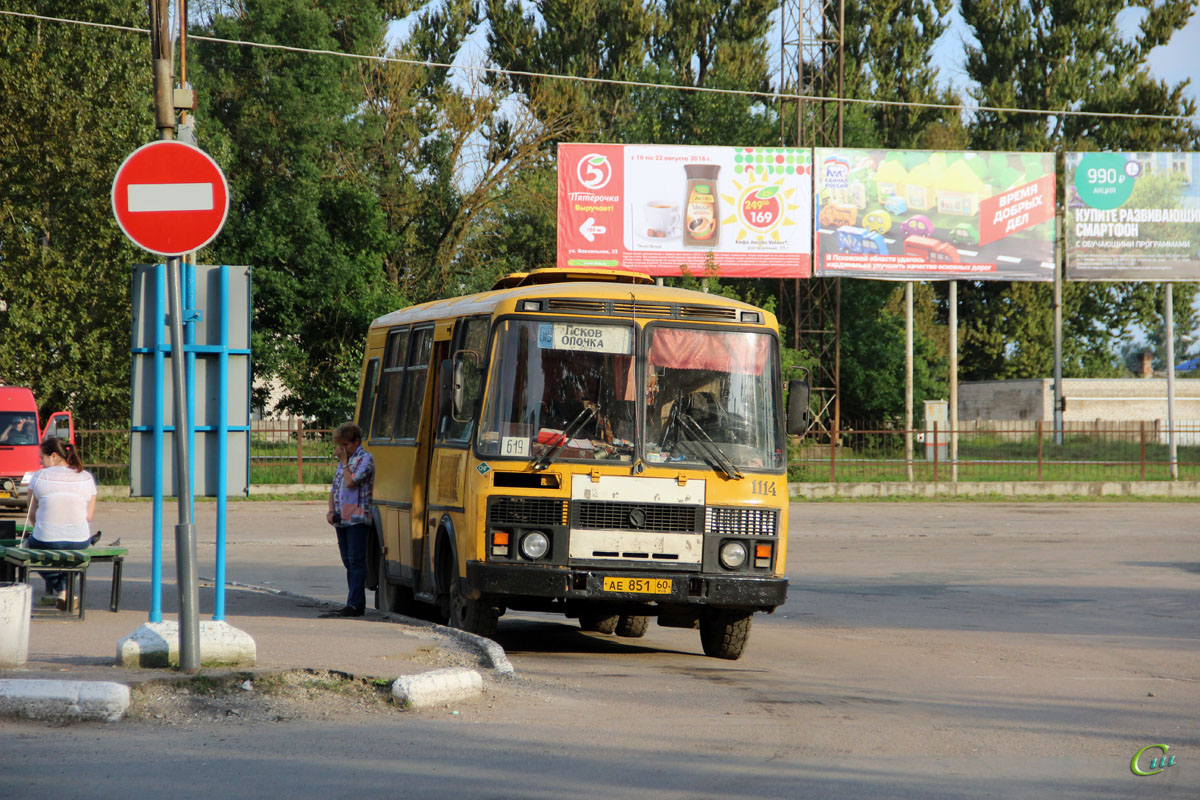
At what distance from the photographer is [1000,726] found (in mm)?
7625

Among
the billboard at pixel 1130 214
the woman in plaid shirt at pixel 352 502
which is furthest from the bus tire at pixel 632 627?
the billboard at pixel 1130 214

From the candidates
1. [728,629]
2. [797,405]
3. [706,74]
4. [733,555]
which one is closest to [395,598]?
[728,629]

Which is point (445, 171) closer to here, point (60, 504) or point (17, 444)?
point (17, 444)

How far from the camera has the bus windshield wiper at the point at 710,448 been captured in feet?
32.5

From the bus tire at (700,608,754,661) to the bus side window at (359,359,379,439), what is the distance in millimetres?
4671

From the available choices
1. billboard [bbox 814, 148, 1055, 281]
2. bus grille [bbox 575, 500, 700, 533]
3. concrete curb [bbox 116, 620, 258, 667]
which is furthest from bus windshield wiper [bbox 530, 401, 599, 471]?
billboard [bbox 814, 148, 1055, 281]

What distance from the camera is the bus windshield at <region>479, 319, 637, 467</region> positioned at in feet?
32.4

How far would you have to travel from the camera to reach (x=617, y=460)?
988 cm

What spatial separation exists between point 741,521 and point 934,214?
92.5 ft

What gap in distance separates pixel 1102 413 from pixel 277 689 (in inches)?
2201

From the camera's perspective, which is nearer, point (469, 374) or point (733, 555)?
point (733, 555)

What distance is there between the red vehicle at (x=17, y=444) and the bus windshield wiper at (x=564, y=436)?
17.0 metres

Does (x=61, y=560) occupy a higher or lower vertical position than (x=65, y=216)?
lower

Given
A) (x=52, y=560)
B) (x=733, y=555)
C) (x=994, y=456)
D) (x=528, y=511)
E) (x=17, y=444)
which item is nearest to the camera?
(x=528, y=511)
